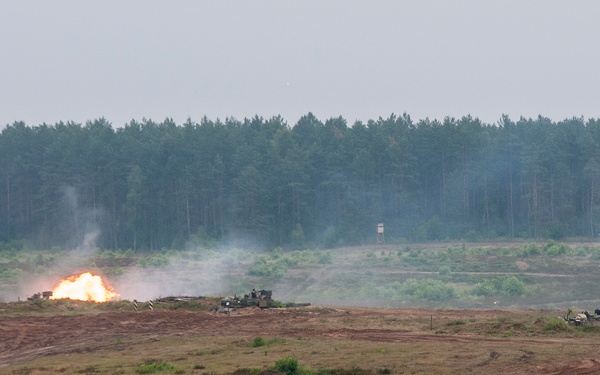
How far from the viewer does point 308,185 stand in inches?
4407

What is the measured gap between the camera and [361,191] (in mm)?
111312

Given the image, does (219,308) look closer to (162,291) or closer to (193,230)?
(162,291)

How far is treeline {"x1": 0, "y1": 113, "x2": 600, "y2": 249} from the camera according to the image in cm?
10662

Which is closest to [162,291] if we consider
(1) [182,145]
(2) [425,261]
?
(2) [425,261]

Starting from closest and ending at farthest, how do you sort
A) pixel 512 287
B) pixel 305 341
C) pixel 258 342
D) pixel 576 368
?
1. pixel 576 368
2. pixel 258 342
3. pixel 305 341
4. pixel 512 287

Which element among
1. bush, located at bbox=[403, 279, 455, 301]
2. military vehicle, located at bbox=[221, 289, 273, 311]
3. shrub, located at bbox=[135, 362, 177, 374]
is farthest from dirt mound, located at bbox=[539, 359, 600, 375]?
bush, located at bbox=[403, 279, 455, 301]

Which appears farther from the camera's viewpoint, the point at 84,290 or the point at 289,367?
the point at 84,290

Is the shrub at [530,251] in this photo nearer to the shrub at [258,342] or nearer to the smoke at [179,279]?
the smoke at [179,279]

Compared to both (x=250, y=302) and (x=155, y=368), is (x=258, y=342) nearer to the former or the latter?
(x=155, y=368)

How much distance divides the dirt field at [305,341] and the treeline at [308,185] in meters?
53.2

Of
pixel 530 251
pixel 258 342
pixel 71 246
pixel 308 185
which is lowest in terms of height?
pixel 258 342

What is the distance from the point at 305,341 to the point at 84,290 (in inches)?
1100

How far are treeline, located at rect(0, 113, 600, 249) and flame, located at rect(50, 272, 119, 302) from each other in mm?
40430

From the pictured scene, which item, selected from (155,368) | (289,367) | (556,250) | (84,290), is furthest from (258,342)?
(556,250)
